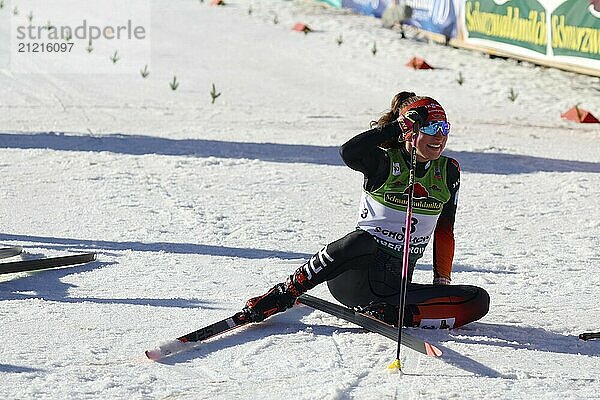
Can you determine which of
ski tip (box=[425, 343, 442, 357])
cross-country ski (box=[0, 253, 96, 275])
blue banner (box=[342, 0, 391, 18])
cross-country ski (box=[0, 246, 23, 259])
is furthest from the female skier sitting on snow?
blue banner (box=[342, 0, 391, 18])

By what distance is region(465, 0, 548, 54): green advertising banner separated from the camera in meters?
14.6

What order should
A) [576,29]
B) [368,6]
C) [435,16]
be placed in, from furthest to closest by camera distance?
[368,6] < [435,16] < [576,29]

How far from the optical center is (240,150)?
10531mm

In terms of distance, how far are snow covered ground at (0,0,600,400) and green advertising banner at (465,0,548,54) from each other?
1.60 ft

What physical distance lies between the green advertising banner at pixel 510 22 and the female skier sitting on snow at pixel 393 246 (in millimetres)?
9732

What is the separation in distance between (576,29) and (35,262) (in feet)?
30.7

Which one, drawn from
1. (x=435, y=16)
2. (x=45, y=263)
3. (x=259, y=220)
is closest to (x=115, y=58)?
(x=435, y=16)

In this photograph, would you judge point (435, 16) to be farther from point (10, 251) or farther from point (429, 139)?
point (429, 139)

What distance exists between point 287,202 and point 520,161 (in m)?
2.96

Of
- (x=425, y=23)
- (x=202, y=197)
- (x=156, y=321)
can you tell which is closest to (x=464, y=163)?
(x=202, y=197)

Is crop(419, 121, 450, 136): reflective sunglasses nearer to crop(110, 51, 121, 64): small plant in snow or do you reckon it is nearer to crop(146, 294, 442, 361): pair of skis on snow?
crop(146, 294, 442, 361): pair of skis on snow

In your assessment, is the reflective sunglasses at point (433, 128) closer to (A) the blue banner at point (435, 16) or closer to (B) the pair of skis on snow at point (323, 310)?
(B) the pair of skis on snow at point (323, 310)

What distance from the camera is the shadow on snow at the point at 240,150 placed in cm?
1016

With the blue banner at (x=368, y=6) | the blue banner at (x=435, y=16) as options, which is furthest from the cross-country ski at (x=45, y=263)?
the blue banner at (x=368, y=6)
